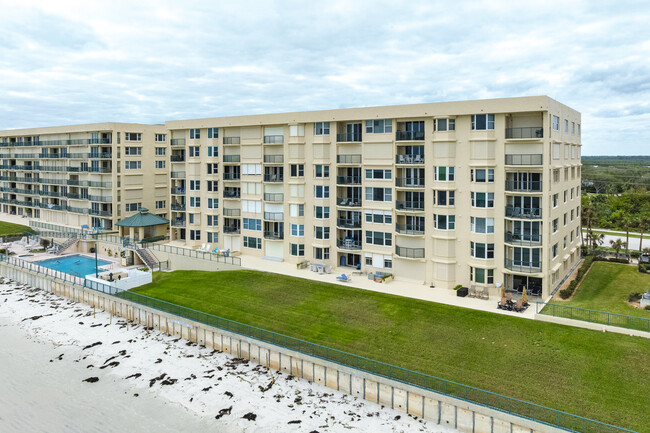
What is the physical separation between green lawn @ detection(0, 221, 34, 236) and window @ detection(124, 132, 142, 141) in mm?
23060

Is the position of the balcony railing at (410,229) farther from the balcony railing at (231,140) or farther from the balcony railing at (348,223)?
the balcony railing at (231,140)

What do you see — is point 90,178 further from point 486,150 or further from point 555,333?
point 555,333

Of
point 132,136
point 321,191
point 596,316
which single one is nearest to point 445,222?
point 321,191

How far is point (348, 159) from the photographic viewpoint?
162 ft

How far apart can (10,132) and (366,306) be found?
8760 cm

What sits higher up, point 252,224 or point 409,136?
point 409,136

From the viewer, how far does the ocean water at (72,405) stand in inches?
1054

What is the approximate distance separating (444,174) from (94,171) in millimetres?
57312

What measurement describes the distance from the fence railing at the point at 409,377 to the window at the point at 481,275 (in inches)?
666

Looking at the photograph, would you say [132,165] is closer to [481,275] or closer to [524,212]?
[481,275]

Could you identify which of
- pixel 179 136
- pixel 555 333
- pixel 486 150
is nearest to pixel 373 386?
pixel 555 333

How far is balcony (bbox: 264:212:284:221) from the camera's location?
54844 millimetres

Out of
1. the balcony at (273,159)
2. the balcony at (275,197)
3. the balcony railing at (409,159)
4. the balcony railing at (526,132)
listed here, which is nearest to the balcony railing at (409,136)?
the balcony railing at (409,159)

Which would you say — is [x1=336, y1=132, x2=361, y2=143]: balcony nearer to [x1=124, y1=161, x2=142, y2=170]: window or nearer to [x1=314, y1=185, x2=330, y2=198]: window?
[x1=314, y1=185, x2=330, y2=198]: window
